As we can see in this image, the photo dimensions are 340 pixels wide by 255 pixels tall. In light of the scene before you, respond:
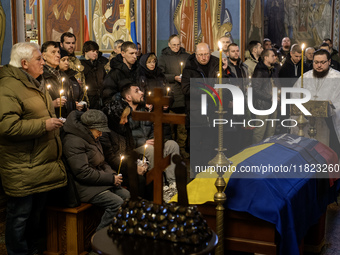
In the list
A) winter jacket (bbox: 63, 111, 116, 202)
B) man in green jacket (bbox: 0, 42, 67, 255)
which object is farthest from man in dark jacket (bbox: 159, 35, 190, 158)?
man in green jacket (bbox: 0, 42, 67, 255)

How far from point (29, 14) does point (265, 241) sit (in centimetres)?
1134

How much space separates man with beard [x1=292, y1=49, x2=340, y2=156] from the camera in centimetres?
647

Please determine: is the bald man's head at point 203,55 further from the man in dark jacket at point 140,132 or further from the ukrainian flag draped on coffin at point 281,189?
the ukrainian flag draped on coffin at point 281,189

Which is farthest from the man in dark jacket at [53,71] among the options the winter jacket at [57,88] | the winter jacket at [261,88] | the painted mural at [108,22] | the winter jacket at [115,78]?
the painted mural at [108,22]

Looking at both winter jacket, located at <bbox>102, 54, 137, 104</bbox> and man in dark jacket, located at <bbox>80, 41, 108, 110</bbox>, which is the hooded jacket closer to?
winter jacket, located at <bbox>102, 54, 137, 104</bbox>

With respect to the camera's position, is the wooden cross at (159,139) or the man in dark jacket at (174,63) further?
the man in dark jacket at (174,63)

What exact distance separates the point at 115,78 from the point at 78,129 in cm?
248

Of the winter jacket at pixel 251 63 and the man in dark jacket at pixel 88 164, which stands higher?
the winter jacket at pixel 251 63

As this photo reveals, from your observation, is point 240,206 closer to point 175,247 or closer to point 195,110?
point 175,247

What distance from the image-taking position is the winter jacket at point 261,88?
26.4 ft

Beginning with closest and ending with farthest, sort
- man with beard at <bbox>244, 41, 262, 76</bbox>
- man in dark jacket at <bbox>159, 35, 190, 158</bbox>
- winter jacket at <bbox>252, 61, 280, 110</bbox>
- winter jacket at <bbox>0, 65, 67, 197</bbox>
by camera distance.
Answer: winter jacket at <bbox>0, 65, 67, 197</bbox> < man in dark jacket at <bbox>159, 35, 190, 158</bbox> < winter jacket at <bbox>252, 61, 280, 110</bbox> < man with beard at <bbox>244, 41, 262, 76</bbox>

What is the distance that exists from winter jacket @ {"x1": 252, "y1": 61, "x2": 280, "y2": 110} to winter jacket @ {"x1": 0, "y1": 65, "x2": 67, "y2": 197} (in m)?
4.87

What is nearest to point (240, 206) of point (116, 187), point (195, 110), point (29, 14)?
point (116, 187)

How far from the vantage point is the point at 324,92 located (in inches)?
266
